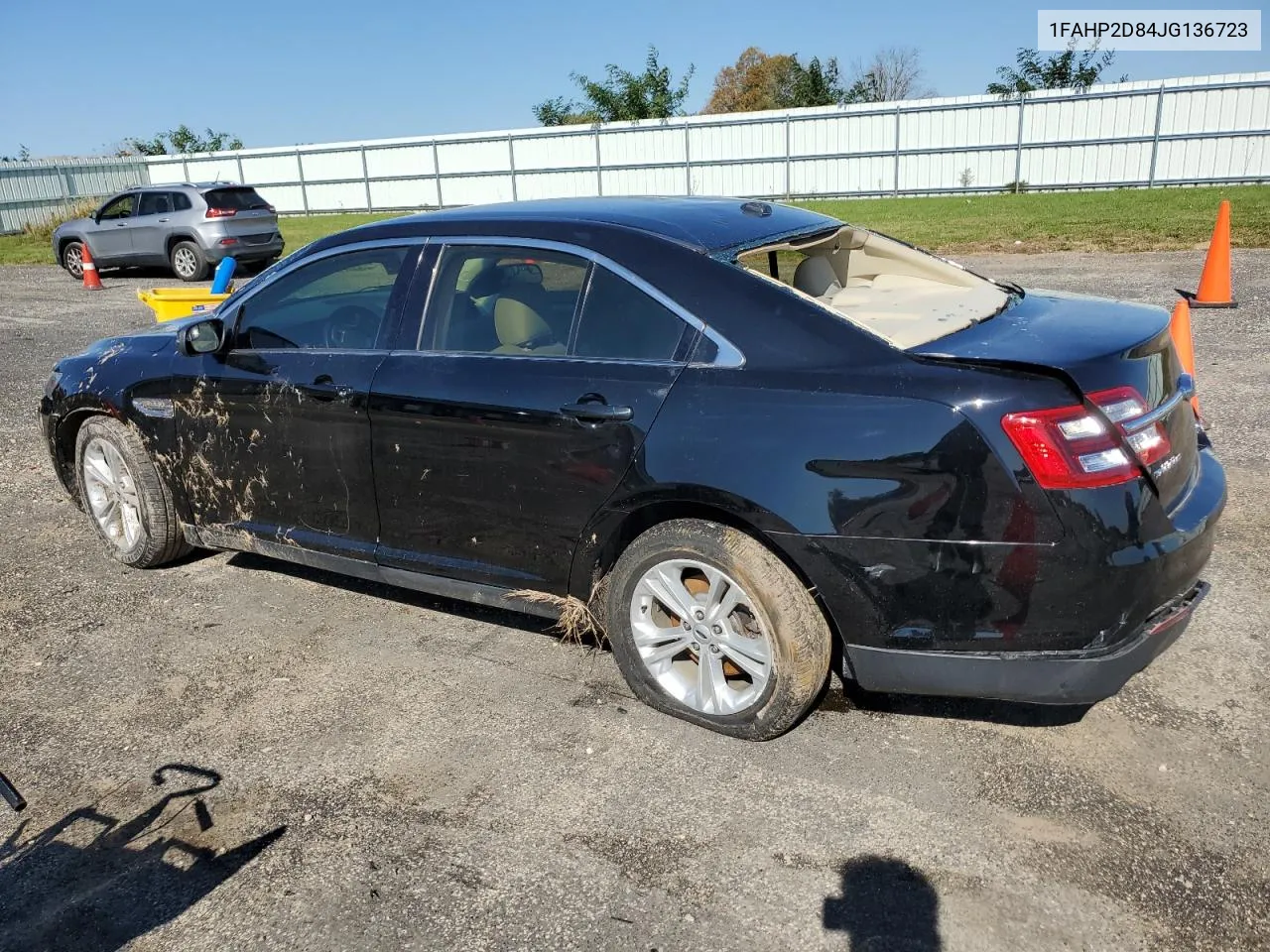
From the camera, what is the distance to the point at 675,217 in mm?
3615

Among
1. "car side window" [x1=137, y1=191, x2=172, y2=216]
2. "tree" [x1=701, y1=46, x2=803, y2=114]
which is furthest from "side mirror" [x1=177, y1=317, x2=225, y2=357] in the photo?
"tree" [x1=701, y1=46, x2=803, y2=114]

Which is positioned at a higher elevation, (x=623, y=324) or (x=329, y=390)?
(x=623, y=324)

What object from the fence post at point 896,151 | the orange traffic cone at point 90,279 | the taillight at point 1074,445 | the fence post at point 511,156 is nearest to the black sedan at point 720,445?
the taillight at point 1074,445

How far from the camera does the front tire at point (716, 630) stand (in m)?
3.06

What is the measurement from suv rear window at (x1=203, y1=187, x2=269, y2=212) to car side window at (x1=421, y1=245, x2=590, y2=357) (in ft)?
52.2

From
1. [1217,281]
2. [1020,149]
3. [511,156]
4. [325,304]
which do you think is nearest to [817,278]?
[325,304]

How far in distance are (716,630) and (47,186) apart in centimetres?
3378

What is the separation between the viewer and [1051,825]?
281 centimetres

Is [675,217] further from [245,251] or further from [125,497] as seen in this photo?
[245,251]

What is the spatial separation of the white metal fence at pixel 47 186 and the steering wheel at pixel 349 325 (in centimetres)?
3097

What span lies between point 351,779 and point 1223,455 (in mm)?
5181

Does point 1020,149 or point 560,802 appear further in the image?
point 1020,149

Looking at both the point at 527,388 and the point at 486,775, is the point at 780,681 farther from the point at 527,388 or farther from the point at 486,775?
the point at 527,388

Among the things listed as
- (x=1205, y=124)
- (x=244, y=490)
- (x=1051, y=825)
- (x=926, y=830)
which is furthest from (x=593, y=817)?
(x=1205, y=124)
